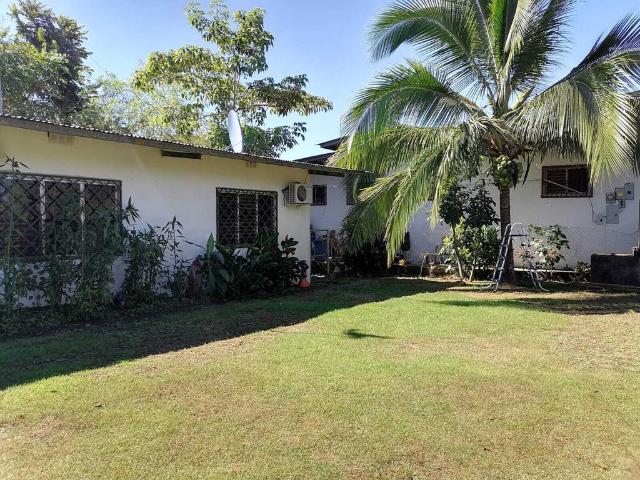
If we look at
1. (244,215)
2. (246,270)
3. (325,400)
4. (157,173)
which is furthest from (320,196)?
(325,400)

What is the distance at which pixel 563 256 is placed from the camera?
10.7 metres

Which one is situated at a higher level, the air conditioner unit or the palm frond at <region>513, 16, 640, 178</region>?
the palm frond at <region>513, 16, 640, 178</region>

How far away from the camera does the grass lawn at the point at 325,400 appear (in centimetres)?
277

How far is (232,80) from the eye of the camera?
1606cm

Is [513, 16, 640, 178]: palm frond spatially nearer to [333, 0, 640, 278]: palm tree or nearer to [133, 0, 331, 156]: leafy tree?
[333, 0, 640, 278]: palm tree

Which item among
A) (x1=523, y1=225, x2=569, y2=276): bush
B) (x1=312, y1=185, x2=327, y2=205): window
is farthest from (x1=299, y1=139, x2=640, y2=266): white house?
(x1=312, y1=185, x2=327, y2=205): window

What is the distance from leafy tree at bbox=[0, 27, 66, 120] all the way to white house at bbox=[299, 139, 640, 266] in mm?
16507

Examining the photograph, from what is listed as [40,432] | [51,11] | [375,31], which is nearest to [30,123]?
[40,432]

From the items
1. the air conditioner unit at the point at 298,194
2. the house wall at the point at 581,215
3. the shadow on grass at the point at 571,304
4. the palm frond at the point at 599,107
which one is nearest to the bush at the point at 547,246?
the house wall at the point at 581,215

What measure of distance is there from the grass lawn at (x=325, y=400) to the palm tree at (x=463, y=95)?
3.07 metres

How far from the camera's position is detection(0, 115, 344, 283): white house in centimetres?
654

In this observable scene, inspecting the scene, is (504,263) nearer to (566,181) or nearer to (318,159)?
(566,181)

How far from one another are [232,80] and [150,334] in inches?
472

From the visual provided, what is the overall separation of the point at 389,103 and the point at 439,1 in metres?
2.10
